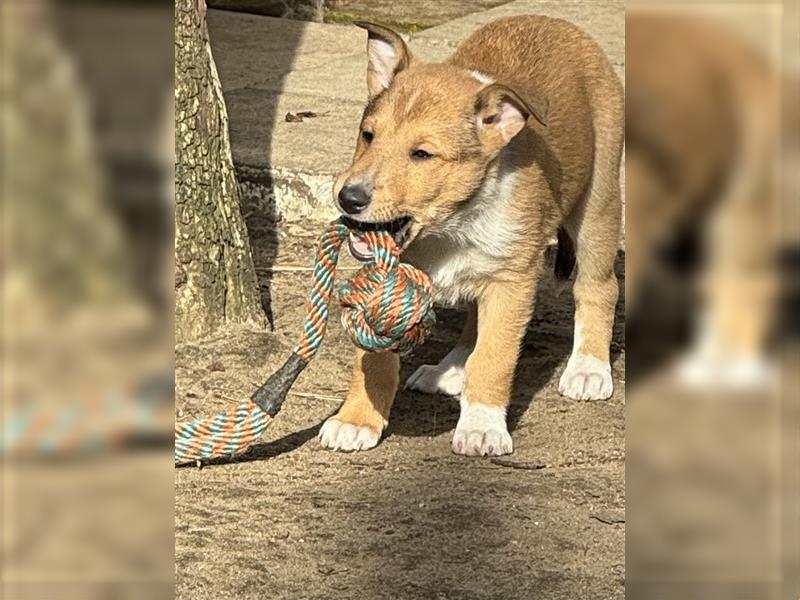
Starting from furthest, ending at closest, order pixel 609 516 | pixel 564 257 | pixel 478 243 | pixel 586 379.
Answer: pixel 564 257
pixel 586 379
pixel 478 243
pixel 609 516

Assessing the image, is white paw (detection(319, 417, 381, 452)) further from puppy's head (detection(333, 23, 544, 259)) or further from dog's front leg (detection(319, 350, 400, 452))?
puppy's head (detection(333, 23, 544, 259))

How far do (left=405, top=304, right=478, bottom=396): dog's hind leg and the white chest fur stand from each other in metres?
0.66

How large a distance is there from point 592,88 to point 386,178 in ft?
5.09

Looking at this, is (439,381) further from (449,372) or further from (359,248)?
(359,248)

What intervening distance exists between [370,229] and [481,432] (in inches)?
36.3

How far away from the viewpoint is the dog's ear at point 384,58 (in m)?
4.66

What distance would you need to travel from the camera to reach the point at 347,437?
4465mm

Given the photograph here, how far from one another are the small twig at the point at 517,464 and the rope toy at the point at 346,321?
2.13ft
